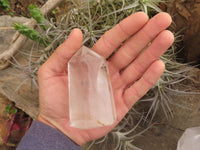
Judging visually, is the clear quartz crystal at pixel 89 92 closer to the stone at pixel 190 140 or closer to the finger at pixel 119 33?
the finger at pixel 119 33

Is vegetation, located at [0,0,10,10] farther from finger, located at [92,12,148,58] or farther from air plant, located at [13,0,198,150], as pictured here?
finger, located at [92,12,148,58]

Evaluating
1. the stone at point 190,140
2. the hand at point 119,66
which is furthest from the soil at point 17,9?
the stone at point 190,140

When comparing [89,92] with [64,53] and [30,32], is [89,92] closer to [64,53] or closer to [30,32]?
[64,53]

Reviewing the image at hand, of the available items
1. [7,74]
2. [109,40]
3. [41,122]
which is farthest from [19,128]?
[109,40]

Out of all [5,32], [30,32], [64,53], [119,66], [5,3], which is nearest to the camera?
[64,53]

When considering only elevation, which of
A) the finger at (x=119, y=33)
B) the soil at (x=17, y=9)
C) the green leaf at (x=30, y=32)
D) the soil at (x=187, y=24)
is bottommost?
the soil at (x=187, y=24)

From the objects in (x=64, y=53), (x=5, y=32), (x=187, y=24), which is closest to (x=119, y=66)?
(x=64, y=53)
